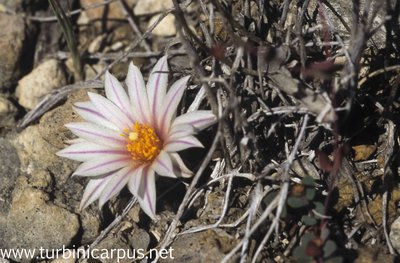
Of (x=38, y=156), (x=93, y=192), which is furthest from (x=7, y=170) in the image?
(x=93, y=192)

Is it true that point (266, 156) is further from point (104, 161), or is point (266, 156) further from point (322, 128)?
point (104, 161)

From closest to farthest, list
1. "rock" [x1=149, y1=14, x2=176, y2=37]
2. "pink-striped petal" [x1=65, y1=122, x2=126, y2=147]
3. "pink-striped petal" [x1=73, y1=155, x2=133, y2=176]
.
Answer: "pink-striped petal" [x1=73, y1=155, x2=133, y2=176] → "pink-striped petal" [x1=65, y1=122, x2=126, y2=147] → "rock" [x1=149, y1=14, x2=176, y2=37]

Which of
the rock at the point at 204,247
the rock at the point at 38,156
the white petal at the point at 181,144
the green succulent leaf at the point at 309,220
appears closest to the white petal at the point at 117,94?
the white petal at the point at 181,144

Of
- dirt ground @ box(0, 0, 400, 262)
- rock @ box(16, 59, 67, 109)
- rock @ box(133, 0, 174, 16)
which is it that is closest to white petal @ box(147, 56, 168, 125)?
dirt ground @ box(0, 0, 400, 262)

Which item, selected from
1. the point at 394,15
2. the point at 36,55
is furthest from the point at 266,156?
the point at 36,55

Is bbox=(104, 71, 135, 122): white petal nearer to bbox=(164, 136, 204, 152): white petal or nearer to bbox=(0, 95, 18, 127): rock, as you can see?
bbox=(164, 136, 204, 152): white petal

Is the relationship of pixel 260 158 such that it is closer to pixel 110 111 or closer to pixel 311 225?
pixel 311 225

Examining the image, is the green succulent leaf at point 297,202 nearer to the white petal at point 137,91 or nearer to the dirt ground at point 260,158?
the dirt ground at point 260,158
